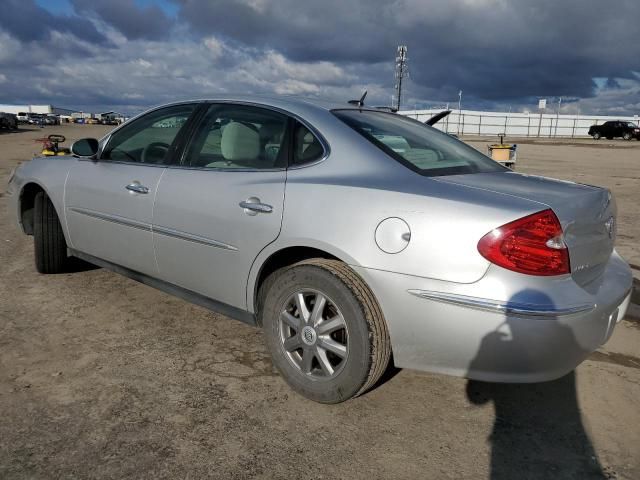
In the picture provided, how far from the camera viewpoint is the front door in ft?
10.9

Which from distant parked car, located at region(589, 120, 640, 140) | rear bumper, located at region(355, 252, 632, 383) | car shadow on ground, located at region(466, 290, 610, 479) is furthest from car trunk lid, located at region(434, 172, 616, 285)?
distant parked car, located at region(589, 120, 640, 140)

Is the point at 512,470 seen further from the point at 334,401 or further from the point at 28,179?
the point at 28,179

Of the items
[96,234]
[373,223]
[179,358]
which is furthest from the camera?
[96,234]

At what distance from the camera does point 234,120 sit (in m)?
3.12

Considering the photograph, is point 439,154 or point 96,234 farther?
point 96,234

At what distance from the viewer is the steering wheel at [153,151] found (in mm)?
3385

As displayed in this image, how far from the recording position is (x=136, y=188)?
131 inches

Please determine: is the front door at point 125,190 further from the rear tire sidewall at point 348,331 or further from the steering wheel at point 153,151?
the rear tire sidewall at point 348,331

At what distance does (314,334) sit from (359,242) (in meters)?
0.55

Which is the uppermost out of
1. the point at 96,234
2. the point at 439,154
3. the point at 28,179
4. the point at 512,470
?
the point at 439,154

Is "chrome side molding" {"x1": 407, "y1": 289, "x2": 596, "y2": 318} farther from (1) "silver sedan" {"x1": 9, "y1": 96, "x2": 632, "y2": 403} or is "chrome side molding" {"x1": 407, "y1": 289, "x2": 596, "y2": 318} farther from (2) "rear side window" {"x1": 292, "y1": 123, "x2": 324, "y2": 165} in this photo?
(2) "rear side window" {"x1": 292, "y1": 123, "x2": 324, "y2": 165}

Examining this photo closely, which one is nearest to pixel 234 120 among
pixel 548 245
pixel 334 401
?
pixel 334 401

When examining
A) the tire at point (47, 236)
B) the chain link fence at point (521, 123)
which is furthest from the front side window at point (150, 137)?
the chain link fence at point (521, 123)

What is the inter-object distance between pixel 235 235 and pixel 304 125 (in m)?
0.69
